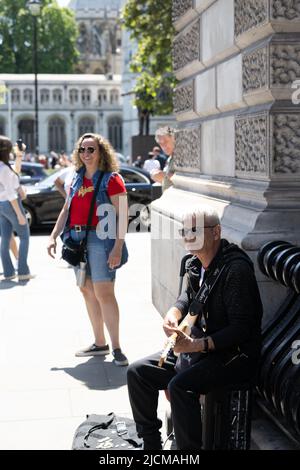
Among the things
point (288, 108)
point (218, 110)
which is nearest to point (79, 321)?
point (218, 110)

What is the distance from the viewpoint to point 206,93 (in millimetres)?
6566

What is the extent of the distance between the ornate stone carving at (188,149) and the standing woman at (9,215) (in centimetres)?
312

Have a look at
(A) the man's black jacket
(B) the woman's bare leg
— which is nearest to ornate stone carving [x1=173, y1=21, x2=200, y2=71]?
(B) the woman's bare leg

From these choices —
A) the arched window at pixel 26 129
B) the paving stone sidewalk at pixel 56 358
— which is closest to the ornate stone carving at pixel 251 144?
the paving stone sidewalk at pixel 56 358

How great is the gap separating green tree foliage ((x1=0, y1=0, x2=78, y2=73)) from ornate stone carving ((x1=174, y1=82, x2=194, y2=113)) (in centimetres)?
8693

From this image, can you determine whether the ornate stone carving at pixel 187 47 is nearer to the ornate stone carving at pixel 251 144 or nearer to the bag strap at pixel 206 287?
the ornate stone carving at pixel 251 144

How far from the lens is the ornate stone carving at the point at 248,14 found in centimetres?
488

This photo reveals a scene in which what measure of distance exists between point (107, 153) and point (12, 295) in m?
3.84

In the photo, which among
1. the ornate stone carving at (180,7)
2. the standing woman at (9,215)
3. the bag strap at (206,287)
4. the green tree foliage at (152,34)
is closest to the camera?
the bag strap at (206,287)

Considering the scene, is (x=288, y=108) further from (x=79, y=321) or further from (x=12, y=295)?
(x=12, y=295)

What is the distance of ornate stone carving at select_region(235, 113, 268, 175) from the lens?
4984 millimetres

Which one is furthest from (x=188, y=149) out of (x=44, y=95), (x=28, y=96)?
(x=28, y=96)

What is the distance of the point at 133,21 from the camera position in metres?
24.5

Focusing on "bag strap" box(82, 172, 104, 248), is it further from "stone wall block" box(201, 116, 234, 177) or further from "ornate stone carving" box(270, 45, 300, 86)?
"ornate stone carving" box(270, 45, 300, 86)
